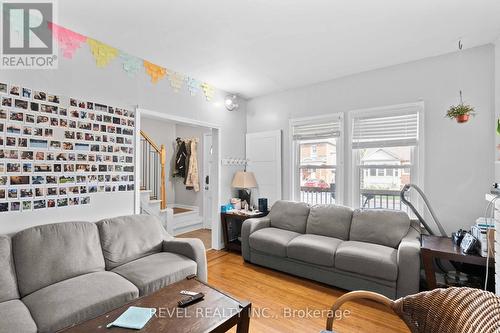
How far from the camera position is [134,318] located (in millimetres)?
1405

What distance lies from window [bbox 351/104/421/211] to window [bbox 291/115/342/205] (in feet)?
0.94

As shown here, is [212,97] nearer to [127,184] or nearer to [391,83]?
[127,184]

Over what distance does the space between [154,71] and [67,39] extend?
93cm

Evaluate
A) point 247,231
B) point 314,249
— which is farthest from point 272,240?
point 314,249

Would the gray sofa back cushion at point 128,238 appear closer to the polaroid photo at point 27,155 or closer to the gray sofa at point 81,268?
the gray sofa at point 81,268

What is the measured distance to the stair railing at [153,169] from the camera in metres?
4.94

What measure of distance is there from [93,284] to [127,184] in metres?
1.22

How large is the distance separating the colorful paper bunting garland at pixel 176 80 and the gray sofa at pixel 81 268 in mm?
1820

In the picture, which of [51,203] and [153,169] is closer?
[51,203]

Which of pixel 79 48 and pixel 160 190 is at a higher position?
pixel 79 48

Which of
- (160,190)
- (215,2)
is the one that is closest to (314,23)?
(215,2)

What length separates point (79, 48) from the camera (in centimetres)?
242

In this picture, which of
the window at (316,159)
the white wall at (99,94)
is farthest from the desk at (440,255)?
the white wall at (99,94)

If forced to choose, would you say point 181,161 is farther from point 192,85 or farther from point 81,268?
point 81,268
